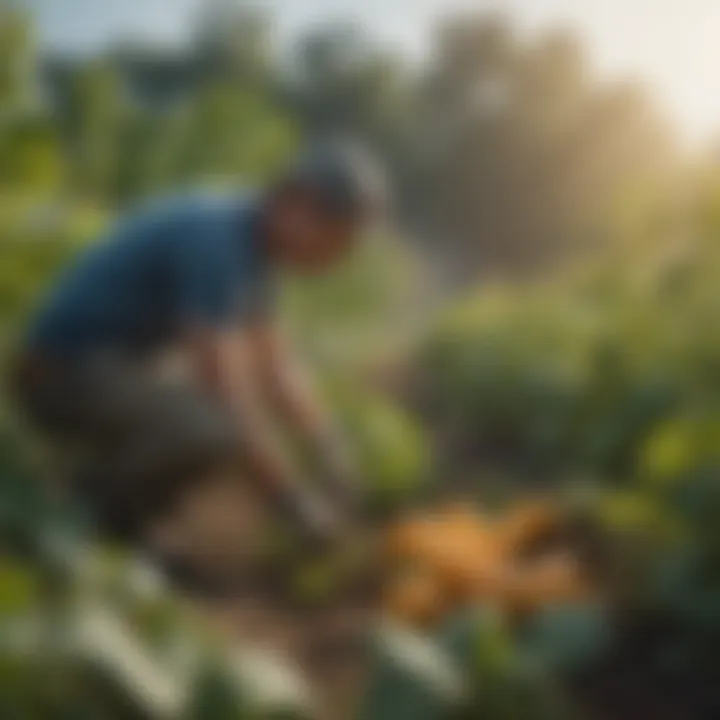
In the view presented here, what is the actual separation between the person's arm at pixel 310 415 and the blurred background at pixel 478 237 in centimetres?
2

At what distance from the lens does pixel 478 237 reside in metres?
1.40

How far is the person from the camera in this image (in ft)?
4.35

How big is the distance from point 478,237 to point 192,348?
0.86 ft

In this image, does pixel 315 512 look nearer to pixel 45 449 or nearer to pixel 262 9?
pixel 45 449

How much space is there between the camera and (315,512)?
52.5 inches

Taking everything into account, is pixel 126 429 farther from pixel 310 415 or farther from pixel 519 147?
pixel 519 147

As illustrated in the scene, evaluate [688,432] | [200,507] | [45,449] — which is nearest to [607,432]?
[688,432]

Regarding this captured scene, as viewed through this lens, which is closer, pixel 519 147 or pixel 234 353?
pixel 234 353

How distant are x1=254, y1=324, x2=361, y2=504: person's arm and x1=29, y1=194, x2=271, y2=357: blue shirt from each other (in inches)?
1.3

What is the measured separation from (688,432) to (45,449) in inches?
20.4

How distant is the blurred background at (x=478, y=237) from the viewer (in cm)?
130

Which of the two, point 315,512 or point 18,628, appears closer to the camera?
point 18,628

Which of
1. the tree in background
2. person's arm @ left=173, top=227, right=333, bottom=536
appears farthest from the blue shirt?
the tree in background

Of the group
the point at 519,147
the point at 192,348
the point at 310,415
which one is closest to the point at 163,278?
the point at 192,348
